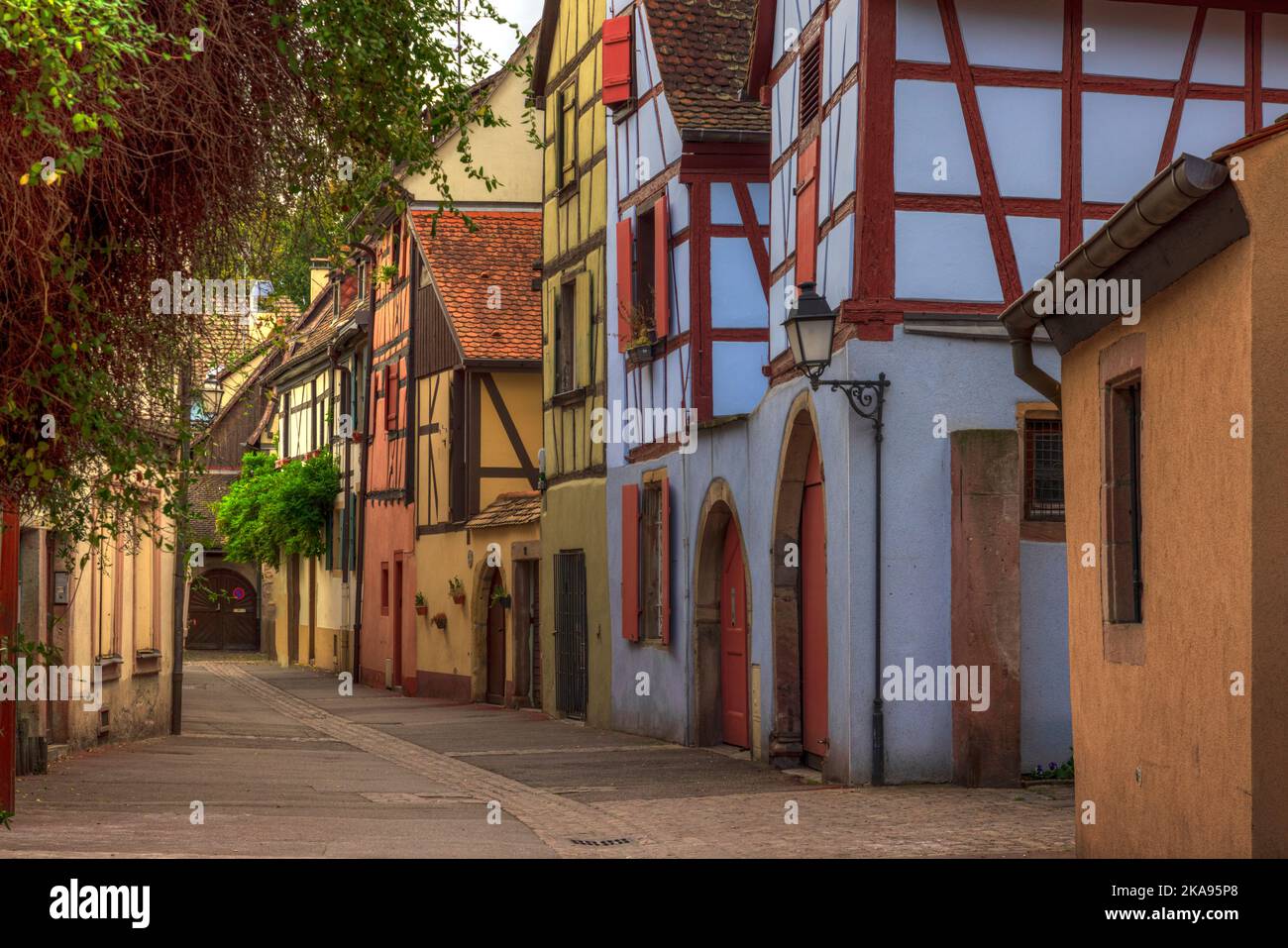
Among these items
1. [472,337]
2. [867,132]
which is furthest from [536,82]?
[867,132]

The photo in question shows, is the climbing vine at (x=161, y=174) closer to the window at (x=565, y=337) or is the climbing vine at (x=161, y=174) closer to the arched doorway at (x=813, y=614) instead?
the arched doorway at (x=813, y=614)

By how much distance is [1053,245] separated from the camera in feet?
45.3

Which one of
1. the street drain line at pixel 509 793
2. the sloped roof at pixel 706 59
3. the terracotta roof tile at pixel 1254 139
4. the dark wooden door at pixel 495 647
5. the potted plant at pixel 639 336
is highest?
the sloped roof at pixel 706 59

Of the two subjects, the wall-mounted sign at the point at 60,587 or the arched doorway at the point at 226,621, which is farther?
the arched doorway at the point at 226,621

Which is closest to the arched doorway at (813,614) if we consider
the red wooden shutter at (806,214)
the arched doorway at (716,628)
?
the red wooden shutter at (806,214)

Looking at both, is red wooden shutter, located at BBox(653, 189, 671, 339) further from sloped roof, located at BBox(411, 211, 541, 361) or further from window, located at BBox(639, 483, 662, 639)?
sloped roof, located at BBox(411, 211, 541, 361)

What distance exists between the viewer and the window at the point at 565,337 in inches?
923

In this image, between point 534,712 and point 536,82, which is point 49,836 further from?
point 536,82

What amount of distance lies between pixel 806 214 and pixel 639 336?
4753 millimetres

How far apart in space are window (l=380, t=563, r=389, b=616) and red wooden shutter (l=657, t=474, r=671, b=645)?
52.5 ft

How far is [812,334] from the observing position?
1333 cm

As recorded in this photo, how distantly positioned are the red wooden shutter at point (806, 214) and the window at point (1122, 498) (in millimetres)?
5807

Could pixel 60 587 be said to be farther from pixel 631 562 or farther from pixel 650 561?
pixel 650 561

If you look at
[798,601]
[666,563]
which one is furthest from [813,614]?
[666,563]
